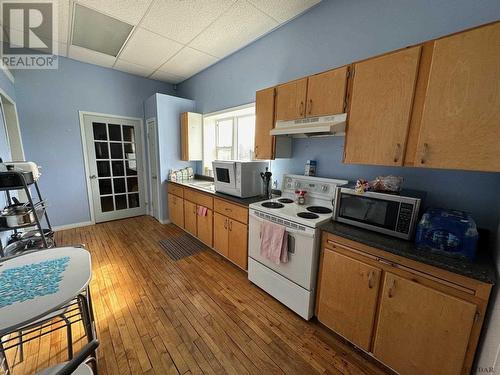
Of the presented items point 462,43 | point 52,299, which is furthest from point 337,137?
point 52,299

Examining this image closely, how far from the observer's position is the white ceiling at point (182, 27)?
1.95 m

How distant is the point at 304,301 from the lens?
1662 mm

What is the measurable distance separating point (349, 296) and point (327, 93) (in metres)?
1.61

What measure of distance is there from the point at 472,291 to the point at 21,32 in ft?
15.9

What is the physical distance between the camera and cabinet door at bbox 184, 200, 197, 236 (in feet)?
10.1

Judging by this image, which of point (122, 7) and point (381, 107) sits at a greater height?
point (122, 7)

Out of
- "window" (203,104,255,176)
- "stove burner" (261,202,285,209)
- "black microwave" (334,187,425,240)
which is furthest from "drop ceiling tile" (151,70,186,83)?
"black microwave" (334,187,425,240)

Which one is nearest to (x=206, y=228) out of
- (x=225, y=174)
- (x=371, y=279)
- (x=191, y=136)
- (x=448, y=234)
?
(x=225, y=174)

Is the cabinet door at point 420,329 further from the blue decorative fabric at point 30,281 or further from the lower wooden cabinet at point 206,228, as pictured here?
the lower wooden cabinet at point 206,228

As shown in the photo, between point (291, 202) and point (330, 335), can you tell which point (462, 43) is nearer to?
point (291, 202)

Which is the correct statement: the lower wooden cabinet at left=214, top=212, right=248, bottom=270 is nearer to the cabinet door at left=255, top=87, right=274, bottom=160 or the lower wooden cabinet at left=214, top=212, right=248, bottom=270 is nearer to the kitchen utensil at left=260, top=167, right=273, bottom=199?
the kitchen utensil at left=260, top=167, right=273, bottom=199

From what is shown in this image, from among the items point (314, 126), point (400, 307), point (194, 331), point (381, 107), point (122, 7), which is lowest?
point (194, 331)

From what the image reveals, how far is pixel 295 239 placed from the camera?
1.67m

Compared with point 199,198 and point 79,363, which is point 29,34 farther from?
point 79,363
